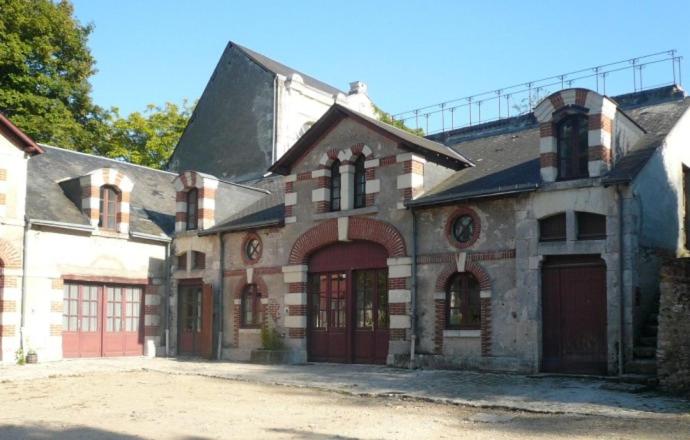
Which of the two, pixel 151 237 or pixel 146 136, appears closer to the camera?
pixel 151 237

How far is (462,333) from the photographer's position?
51.5ft

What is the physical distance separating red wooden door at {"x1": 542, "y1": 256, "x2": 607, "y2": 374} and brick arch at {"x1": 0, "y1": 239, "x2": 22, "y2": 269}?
12.4m

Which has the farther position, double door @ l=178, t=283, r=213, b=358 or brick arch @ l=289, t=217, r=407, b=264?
double door @ l=178, t=283, r=213, b=358

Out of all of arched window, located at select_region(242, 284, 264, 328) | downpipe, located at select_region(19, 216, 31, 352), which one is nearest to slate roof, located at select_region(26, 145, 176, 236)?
downpipe, located at select_region(19, 216, 31, 352)

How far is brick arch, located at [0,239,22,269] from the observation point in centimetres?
1812

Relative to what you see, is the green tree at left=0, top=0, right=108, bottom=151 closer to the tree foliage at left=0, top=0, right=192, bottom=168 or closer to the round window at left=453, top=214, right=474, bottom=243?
the tree foliage at left=0, top=0, right=192, bottom=168

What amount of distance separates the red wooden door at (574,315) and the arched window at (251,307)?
8060 mm

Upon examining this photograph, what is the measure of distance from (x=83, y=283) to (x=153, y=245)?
2514 millimetres

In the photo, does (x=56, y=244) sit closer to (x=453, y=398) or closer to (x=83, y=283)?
(x=83, y=283)

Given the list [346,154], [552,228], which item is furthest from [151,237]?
[552,228]

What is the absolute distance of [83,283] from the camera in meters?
20.0

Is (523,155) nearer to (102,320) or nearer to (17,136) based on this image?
(102,320)

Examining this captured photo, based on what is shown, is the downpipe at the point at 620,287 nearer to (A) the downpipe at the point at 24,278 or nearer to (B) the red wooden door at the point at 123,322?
(B) the red wooden door at the point at 123,322

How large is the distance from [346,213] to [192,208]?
6017 millimetres
